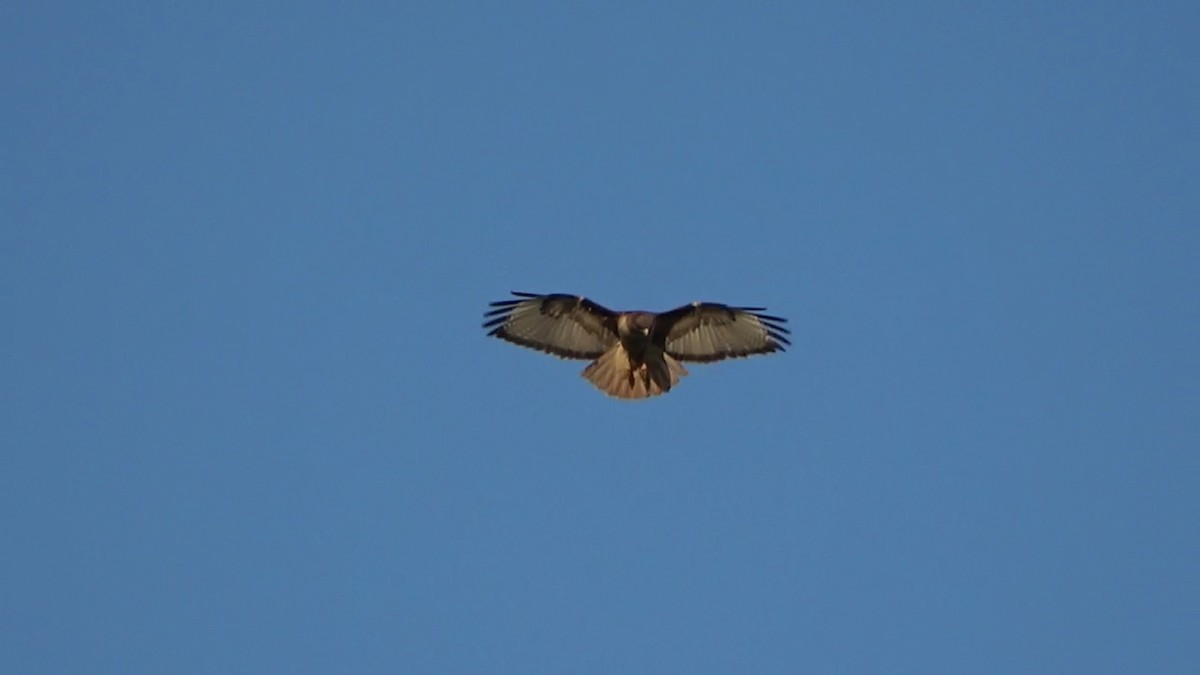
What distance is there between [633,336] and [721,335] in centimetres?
115

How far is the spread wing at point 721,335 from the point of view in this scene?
16.0m

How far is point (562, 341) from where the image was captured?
53.1ft

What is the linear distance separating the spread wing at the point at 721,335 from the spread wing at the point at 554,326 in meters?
0.71

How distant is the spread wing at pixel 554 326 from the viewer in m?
15.9

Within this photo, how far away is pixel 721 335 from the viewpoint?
16.2 meters

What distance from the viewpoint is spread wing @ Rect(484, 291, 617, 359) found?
15.9 m

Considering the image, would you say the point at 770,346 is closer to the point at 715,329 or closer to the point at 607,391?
the point at 715,329

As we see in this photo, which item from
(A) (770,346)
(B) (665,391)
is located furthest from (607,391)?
(A) (770,346)

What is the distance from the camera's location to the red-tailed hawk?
15.7 m

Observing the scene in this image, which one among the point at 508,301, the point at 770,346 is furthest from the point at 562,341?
the point at 770,346

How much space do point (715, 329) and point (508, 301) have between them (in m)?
2.16

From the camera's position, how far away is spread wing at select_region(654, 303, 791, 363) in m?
16.0

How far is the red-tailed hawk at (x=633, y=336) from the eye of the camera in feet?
51.4

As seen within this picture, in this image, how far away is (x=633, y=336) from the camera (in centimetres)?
1555
